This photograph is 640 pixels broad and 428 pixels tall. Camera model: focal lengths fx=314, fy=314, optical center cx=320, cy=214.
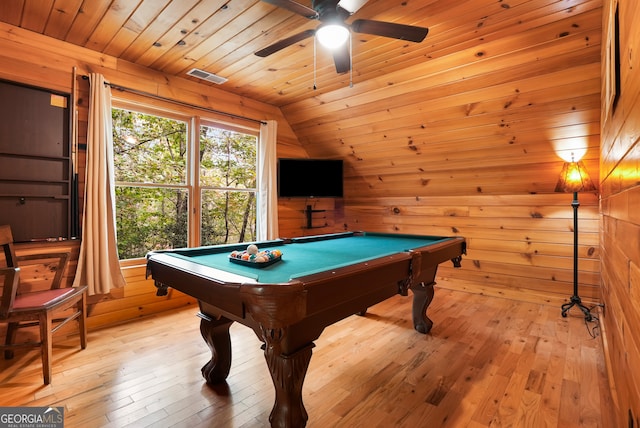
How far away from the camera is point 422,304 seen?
2762mm

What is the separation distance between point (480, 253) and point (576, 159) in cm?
144

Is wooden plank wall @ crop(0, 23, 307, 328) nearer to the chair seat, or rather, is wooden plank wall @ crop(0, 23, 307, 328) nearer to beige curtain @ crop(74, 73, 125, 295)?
beige curtain @ crop(74, 73, 125, 295)

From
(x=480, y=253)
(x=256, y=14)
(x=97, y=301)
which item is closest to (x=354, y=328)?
(x=480, y=253)

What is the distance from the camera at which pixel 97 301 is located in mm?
2926

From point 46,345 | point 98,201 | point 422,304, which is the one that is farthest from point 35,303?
point 422,304

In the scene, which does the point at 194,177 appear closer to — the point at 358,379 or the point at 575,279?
the point at 358,379

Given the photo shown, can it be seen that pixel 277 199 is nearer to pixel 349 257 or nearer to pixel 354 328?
pixel 354 328

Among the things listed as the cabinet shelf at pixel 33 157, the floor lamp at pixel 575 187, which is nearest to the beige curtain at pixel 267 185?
the cabinet shelf at pixel 33 157

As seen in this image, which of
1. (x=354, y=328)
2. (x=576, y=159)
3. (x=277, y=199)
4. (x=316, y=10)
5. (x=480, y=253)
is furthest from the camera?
(x=277, y=199)

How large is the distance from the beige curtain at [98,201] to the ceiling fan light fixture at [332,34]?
7.07 ft

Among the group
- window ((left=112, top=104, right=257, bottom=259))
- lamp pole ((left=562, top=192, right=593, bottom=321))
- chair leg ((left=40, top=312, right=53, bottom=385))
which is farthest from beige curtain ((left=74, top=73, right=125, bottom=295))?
lamp pole ((left=562, top=192, right=593, bottom=321))

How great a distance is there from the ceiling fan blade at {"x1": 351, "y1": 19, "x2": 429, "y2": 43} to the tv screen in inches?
101

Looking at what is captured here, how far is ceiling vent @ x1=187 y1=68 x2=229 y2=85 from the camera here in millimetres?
3290

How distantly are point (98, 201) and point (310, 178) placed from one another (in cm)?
251
